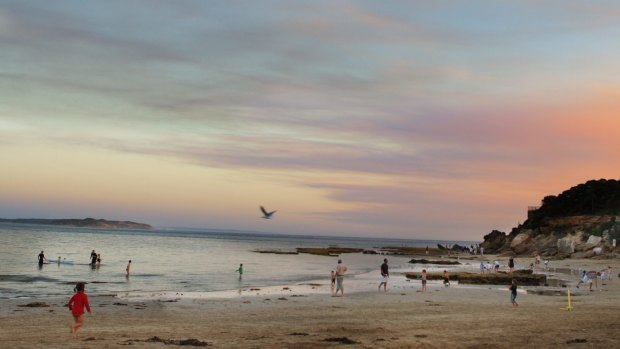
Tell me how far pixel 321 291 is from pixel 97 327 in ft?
63.6

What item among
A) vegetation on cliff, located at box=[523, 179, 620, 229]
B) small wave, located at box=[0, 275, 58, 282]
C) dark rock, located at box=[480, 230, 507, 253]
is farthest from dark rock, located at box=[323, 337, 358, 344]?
dark rock, located at box=[480, 230, 507, 253]

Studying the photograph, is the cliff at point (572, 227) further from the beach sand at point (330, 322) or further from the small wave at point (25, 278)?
the small wave at point (25, 278)

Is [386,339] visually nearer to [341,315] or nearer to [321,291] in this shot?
[341,315]

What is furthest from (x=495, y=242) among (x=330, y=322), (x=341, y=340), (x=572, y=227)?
(x=341, y=340)

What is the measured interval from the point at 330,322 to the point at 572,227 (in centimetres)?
9657

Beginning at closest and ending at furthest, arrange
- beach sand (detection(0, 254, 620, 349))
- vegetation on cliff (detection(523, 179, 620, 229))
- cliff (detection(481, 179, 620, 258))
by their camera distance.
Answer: beach sand (detection(0, 254, 620, 349)) → cliff (detection(481, 179, 620, 258)) → vegetation on cliff (detection(523, 179, 620, 229))

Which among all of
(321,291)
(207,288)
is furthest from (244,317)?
(207,288)

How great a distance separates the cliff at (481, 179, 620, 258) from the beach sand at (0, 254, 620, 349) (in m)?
62.6

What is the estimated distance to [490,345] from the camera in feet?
56.9

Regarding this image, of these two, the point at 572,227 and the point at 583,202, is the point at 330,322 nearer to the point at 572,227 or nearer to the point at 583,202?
the point at 572,227

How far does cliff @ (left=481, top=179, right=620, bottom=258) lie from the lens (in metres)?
91.5

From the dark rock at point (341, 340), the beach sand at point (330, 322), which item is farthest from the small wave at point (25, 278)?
the dark rock at point (341, 340)

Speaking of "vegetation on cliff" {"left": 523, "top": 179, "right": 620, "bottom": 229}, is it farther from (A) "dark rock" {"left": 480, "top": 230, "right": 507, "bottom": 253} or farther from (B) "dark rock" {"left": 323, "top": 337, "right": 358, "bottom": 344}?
(B) "dark rock" {"left": 323, "top": 337, "right": 358, "bottom": 344}

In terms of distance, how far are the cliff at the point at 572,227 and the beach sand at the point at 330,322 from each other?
6257 cm
